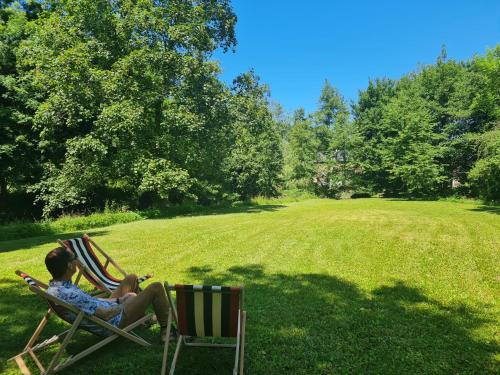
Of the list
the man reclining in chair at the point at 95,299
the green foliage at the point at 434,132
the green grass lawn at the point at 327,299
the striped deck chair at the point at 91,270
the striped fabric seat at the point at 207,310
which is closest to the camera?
the striped fabric seat at the point at 207,310

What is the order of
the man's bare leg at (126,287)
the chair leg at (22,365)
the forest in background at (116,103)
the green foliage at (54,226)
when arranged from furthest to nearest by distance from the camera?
the forest in background at (116,103) < the green foliage at (54,226) < the man's bare leg at (126,287) < the chair leg at (22,365)

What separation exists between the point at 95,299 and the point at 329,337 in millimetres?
3038

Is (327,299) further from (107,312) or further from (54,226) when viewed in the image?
(54,226)

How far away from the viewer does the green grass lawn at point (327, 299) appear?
163 inches

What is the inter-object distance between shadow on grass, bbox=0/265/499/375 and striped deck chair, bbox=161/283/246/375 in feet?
1.64

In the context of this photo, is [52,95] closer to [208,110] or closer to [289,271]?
[208,110]

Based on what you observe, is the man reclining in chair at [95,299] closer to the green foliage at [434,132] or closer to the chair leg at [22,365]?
the chair leg at [22,365]

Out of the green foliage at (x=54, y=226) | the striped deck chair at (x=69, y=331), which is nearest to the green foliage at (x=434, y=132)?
the green foliage at (x=54, y=226)

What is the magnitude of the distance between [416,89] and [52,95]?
36583 millimetres

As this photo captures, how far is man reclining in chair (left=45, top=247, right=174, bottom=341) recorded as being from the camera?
4.00 metres

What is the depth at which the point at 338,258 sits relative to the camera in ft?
29.3

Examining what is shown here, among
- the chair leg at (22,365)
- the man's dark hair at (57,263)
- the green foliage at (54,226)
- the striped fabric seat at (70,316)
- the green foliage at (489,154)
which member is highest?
the green foliage at (489,154)

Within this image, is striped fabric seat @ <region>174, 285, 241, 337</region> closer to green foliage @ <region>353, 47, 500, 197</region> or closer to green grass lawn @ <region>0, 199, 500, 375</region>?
green grass lawn @ <region>0, 199, 500, 375</region>

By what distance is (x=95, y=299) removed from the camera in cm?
420
